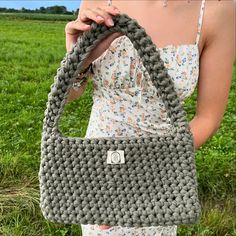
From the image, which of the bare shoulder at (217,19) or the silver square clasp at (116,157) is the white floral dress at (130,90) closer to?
the bare shoulder at (217,19)

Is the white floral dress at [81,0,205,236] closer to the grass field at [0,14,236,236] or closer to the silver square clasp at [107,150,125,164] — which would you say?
the silver square clasp at [107,150,125,164]

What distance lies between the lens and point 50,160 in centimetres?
149

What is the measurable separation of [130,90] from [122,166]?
334 millimetres

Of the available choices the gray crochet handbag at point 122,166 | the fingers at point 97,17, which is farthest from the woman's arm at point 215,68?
the fingers at point 97,17

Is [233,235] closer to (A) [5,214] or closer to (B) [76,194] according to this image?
(A) [5,214]

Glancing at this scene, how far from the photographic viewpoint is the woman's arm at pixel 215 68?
5.35 feet

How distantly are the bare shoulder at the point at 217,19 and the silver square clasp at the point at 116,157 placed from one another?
0.44 metres

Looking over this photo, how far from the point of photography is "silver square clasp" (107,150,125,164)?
56.8 inches

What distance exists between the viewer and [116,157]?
145 centimetres

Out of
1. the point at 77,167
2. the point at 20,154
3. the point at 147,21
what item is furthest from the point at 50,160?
the point at 20,154

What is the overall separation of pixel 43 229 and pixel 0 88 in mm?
4062

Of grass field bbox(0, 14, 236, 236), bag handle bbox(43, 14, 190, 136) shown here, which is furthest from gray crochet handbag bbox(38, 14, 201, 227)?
grass field bbox(0, 14, 236, 236)

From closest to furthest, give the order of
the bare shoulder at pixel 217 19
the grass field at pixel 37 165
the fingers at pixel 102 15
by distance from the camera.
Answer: the fingers at pixel 102 15
the bare shoulder at pixel 217 19
the grass field at pixel 37 165

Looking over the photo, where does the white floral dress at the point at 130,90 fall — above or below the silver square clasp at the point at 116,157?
above
